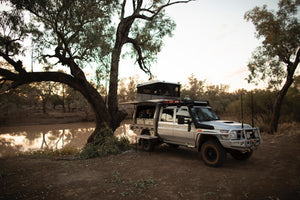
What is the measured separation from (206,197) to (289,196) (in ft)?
5.99

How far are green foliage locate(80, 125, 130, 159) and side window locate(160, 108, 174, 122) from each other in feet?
8.89

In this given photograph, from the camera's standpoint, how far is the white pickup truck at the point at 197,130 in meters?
6.37

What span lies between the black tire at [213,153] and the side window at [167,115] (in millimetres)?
2068

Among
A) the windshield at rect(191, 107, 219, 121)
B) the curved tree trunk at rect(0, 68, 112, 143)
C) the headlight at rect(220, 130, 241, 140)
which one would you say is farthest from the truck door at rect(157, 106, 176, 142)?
the curved tree trunk at rect(0, 68, 112, 143)

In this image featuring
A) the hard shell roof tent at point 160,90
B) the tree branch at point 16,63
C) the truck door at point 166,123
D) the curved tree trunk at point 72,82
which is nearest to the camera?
the truck door at point 166,123

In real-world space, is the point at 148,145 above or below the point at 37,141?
above

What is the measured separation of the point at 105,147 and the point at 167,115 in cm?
349

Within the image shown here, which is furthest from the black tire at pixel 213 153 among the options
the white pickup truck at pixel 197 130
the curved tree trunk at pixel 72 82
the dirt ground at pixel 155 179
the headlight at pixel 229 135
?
the curved tree trunk at pixel 72 82

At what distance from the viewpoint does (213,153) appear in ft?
22.1

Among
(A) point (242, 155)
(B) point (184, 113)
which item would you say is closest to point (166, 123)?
(B) point (184, 113)

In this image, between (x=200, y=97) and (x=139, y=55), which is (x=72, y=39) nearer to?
(x=139, y=55)

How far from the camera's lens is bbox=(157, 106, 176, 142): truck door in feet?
27.4

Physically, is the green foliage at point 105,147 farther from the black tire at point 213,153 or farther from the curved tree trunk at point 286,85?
the curved tree trunk at point 286,85

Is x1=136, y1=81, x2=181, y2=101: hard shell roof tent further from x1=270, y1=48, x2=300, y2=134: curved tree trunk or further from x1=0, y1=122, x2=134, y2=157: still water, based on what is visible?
x1=270, y1=48, x2=300, y2=134: curved tree trunk
